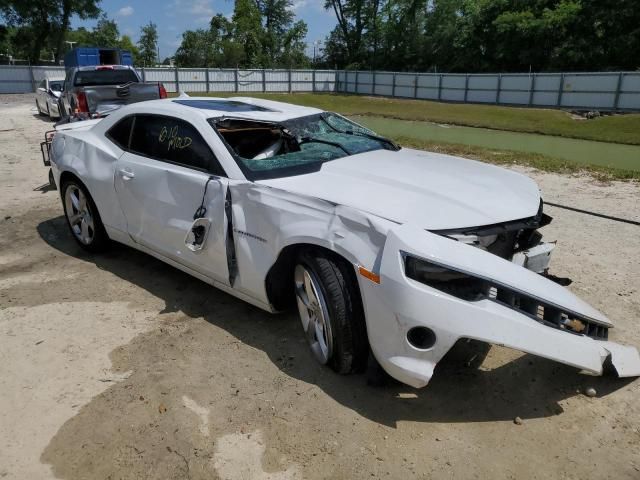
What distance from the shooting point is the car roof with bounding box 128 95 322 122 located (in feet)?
13.6

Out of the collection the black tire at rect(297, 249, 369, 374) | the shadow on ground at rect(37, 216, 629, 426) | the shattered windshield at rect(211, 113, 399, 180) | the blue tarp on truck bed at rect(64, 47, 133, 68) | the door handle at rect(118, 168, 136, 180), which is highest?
the blue tarp on truck bed at rect(64, 47, 133, 68)

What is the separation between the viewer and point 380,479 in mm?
2471

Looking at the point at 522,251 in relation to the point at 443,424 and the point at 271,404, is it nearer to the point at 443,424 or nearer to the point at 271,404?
the point at 443,424

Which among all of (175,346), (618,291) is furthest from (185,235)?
(618,291)

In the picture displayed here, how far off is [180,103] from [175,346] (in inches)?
80.5

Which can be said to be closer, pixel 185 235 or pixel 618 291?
pixel 185 235

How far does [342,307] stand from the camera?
293 centimetres

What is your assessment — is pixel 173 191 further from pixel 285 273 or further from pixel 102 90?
pixel 102 90

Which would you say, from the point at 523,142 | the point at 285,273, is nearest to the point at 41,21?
the point at 523,142

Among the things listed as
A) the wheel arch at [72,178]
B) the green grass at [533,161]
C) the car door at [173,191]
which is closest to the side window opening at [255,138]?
the car door at [173,191]

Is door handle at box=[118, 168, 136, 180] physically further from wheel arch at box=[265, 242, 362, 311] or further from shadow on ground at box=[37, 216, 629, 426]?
wheel arch at box=[265, 242, 362, 311]

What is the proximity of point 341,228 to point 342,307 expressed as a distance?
1.43 ft

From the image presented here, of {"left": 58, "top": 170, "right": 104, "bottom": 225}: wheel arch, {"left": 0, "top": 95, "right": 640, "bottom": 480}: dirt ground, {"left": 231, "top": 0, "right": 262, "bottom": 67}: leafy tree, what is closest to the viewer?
{"left": 0, "top": 95, "right": 640, "bottom": 480}: dirt ground

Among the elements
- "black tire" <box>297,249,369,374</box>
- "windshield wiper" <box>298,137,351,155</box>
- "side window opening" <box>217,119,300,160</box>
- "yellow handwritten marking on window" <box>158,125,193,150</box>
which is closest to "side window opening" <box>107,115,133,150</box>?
"yellow handwritten marking on window" <box>158,125,193,150</box>
